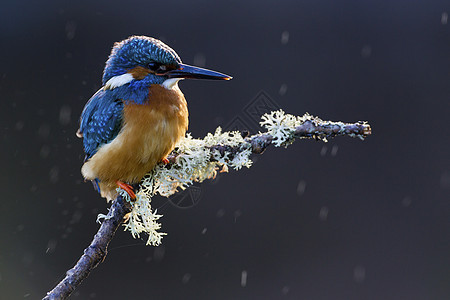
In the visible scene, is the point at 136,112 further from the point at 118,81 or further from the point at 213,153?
the point at 213,153

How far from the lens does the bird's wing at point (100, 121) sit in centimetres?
117

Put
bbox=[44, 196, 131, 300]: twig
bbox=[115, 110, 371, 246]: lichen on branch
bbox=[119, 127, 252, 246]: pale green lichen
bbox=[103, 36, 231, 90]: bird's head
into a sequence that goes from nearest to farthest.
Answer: bbox=[44, 196, 131, 300]: twig, bbox=[115, 110, 371, 246]: lichen on branch, bbox=[119, 127, 252, 246]: pale green lichen, bbox=[103, 36, 231, 90]: bird's head

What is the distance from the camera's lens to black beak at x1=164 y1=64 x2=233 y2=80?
1.06 metres

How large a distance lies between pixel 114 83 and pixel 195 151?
12.0 inches

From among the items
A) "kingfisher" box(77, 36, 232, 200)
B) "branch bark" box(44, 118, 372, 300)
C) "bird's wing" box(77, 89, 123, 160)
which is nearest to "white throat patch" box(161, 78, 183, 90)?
"kingfisher" box(77, 36, 232, 200)

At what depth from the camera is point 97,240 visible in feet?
3.00

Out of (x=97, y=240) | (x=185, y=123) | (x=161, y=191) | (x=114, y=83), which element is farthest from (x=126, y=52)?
(x=97, y=240)

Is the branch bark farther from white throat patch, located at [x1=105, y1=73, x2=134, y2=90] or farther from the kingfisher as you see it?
white throat patch, located at [x1=105, y1=73, x2=134, y2=90]

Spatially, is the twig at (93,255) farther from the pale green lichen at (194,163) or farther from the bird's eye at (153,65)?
the bird's eye at (153,65)

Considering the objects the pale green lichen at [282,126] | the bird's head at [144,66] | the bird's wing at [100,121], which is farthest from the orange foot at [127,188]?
the pale green lichen at [282,126]

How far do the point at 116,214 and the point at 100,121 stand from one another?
11.2 inches

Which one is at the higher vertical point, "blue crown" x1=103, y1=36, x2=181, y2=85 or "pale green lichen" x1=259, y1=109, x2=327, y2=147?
"blue crown" x1=103, y1=36, x2=181, y2=85

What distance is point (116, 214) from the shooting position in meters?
1.03

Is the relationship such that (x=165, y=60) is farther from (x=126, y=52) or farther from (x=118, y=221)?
(x=118, y=221)
